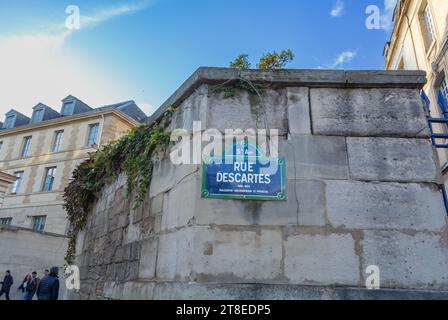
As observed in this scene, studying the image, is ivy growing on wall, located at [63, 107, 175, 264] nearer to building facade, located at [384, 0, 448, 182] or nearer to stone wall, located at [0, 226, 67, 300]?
building facade, located at [384, 0, 448, 182]

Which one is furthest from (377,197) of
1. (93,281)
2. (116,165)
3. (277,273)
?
(93,281)

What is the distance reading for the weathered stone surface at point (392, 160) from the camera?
2896mm

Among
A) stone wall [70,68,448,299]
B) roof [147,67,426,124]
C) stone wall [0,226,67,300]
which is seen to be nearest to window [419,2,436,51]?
roof [147,67,426,124]

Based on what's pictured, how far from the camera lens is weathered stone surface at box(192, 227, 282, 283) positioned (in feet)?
8.66

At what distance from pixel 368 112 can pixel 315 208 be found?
1.10 metres

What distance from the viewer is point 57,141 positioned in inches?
955

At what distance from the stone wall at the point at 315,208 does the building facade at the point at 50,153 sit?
1911 cm

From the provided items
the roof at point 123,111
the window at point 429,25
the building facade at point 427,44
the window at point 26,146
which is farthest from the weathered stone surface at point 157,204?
the window at point 26,146

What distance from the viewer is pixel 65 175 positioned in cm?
2234

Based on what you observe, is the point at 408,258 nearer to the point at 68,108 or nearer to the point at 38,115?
the point at 68,108

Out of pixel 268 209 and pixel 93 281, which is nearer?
pixel 268 209

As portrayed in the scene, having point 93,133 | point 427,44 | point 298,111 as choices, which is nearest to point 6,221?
point 93,133
